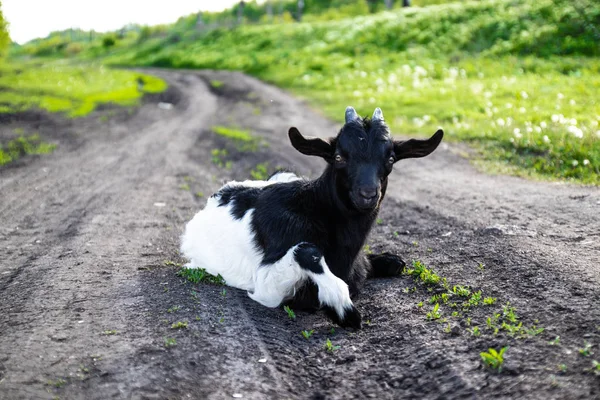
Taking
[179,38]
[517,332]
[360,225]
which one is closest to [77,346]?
[360,225]

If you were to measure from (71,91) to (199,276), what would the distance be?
21.8 metres

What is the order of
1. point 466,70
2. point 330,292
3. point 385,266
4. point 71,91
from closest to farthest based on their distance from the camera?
point 330,292
point 385,266
point 71,91
point 466,70

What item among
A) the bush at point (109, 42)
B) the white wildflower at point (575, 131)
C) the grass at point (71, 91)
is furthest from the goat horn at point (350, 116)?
the bush at point (109, 42)

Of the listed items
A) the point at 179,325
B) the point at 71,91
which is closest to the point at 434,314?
the point at 179,325

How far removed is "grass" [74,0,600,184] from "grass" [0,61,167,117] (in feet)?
24.9

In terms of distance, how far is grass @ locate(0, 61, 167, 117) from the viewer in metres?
20.6

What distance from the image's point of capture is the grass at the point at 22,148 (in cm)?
1284

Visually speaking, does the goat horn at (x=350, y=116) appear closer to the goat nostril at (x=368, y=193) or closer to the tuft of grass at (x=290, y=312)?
the goat nostril at (x=368, y=193)

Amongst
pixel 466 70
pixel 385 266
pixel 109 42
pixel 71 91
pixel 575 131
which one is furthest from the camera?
pixel 109 42

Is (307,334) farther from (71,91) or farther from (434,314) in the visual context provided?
(71,91)

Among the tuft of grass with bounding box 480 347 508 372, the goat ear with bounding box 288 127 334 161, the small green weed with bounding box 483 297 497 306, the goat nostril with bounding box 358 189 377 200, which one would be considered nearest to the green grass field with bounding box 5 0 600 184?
the small green weed with bounding box 483 297 497 306

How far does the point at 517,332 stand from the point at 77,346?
3581mm

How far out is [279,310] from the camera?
546 cm

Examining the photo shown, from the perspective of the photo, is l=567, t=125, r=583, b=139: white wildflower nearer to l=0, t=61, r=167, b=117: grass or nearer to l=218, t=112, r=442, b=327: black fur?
l=218, t=112, r=442, b=327: black fur
